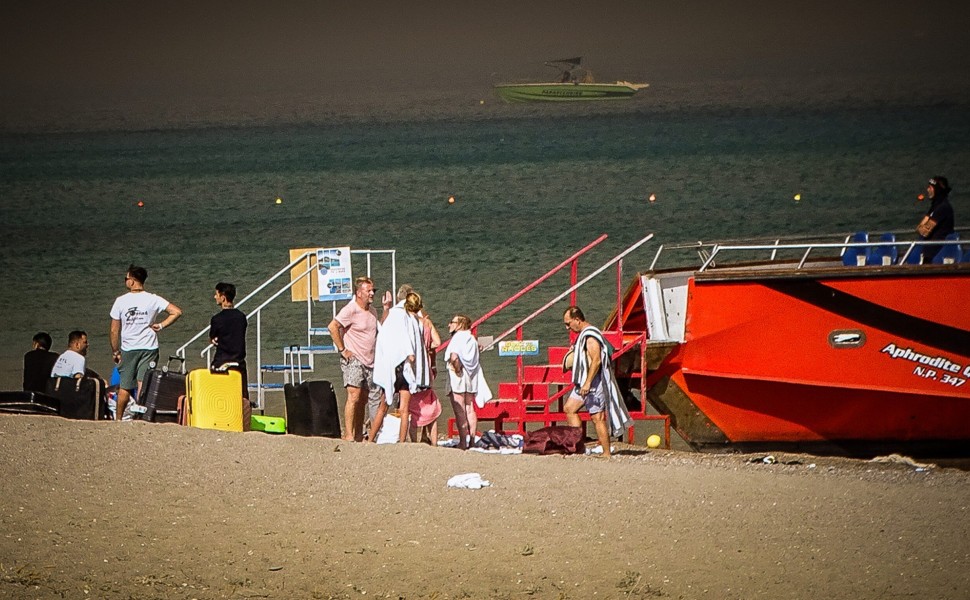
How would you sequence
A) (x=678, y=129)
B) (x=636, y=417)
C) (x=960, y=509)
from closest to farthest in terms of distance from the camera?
(x=960, y=509)
(x=636, y=417)
(x=678, y=129)

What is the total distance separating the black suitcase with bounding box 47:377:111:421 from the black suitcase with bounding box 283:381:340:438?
1676 mm

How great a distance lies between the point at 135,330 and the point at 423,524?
14.3 ft

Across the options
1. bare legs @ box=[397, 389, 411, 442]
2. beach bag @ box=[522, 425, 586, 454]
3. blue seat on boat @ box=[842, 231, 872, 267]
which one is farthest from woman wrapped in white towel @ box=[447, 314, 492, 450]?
blue seat on boat @ box=[842, 231, 872, 267]

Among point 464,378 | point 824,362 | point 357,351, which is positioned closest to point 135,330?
point 357,351

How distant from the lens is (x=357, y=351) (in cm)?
1223

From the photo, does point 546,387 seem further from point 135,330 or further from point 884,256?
point 135,330

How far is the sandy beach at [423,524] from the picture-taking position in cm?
820

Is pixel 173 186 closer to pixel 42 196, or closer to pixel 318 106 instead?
pixel 42 196

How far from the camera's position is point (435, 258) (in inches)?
1446

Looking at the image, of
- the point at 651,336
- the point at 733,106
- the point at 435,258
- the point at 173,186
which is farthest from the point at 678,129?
the point at 651,336

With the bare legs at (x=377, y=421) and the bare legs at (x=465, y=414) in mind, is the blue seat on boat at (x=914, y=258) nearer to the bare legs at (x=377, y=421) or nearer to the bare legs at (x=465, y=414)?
the bare legs at (x=465, y=414)

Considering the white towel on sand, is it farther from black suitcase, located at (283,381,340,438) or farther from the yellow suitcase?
black suitcase, located at (283,381,340,438)

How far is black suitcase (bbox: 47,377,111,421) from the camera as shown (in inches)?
493

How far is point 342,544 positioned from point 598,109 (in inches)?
5030
